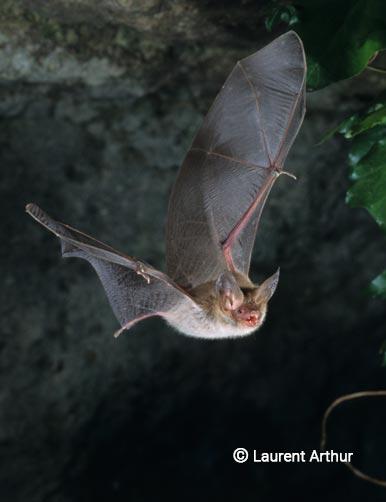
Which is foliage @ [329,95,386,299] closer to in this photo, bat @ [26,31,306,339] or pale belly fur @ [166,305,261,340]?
bat @ [26,31,306,339]

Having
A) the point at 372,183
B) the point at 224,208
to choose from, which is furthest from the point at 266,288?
the point at 372,183

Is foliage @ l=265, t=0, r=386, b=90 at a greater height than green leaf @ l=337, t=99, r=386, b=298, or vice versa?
foliage @ l=265, t=0, r=386, b=90

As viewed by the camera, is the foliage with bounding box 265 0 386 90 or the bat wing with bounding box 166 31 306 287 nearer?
the foliage with bounding box 265 0 386 90

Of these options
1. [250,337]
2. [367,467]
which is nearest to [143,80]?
[250,337]

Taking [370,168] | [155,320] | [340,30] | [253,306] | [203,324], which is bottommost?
[155,320]

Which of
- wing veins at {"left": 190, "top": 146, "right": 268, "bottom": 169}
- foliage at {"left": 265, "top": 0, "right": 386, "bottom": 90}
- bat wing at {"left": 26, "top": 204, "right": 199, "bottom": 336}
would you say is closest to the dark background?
foliage at {"left": 265, "top": 0, "right": 386, "bottom": 90}

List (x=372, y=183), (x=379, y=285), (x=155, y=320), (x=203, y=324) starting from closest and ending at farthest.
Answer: (x=203, y=324) < (x=372, y=183) < (x=379, y=285) < (x=155, y=320)

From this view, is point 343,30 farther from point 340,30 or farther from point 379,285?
point 379,285
